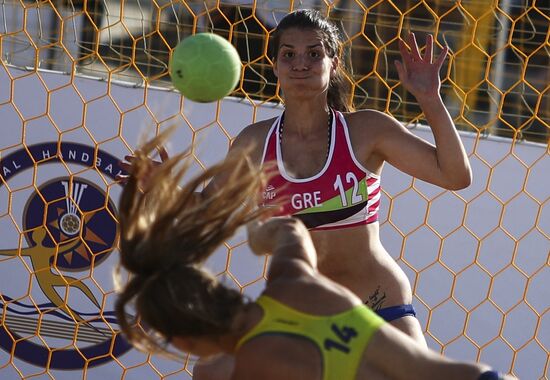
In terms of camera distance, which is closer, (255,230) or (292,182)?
(255,230)

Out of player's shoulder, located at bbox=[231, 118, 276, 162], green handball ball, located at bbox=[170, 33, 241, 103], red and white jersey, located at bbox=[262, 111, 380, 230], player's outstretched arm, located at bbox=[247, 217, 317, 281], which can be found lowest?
red and white jersey, located at bbox=[262, 111, 380, 230]

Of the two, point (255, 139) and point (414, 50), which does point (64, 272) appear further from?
point (414, 50)

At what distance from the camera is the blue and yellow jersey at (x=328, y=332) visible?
202 cm

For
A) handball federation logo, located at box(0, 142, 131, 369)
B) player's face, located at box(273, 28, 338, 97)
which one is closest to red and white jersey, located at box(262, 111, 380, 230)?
player's face, located at box(273, 28, 338, 97)

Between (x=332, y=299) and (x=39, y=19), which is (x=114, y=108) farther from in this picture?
(x=332, y=299)

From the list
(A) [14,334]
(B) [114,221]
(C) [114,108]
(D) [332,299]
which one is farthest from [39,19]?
(D) [332,299]

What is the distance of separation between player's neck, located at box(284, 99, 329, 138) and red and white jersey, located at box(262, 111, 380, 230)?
0.08m

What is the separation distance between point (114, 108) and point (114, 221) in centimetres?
49

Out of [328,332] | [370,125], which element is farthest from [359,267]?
[328,332]

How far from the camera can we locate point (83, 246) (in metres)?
4.21

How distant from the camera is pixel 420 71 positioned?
3129mm

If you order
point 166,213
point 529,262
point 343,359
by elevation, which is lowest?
point 529,262

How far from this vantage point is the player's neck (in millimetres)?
3255

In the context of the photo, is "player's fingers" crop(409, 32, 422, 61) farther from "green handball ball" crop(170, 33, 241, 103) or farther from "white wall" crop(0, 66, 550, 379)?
"white wall" crop(0, 66, 550, 379)
